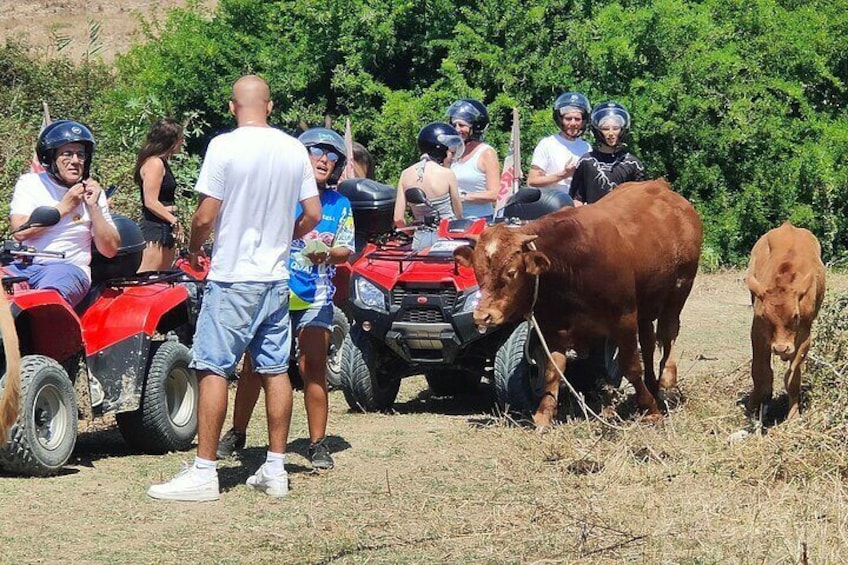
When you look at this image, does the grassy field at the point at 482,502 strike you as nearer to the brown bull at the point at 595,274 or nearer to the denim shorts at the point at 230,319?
the brown bull at the point at 595,274

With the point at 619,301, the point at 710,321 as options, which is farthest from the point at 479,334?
the point at 710,321

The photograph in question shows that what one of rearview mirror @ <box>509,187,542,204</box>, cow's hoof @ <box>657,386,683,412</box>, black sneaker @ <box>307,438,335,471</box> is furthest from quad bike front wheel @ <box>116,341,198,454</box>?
cow's hoof @ <box>657,386,683,412</box>

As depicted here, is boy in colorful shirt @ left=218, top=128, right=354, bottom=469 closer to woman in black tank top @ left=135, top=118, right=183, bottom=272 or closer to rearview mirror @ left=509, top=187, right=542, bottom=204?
rearview mirror @ left=509, top=187, right=542, bottom=204

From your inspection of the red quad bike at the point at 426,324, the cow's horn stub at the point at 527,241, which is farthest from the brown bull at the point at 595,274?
the red quad bike at the point at 426,324

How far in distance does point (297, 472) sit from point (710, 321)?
24.0 feet

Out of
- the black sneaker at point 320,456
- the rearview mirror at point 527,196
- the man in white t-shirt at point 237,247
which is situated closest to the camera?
the man in white t-shirt at point 237,247

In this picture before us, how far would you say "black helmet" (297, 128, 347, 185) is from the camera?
815cm

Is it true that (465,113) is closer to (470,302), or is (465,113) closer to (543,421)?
(470,302)

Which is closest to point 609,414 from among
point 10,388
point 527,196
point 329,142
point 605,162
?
point 527,196

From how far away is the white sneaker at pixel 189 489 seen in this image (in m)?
7.17

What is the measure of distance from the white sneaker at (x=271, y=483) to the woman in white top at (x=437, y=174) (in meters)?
3.34

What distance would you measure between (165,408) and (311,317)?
Answer: 1223 millimetres

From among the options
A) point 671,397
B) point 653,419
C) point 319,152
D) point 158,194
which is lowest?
point 671,397

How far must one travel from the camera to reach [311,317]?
798 cm
